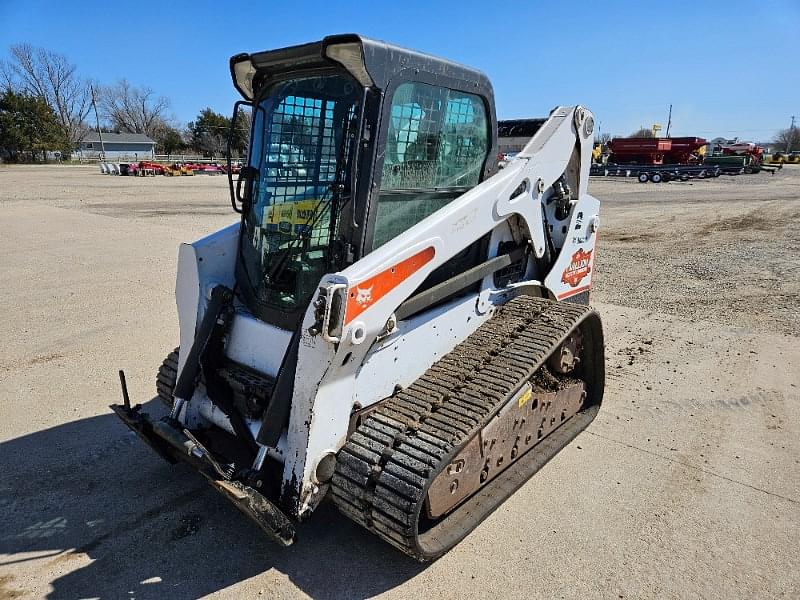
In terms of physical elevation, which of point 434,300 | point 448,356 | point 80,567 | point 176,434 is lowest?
point 80,567

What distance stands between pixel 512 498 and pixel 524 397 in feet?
2.14

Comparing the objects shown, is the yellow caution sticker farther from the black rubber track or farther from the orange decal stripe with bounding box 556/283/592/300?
the orange decal stripe with bounding box 556/283/592/300

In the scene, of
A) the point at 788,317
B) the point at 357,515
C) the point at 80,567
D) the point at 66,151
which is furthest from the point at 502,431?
the point at 66,151

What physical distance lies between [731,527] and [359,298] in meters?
2.62

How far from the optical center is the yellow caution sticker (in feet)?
11.6

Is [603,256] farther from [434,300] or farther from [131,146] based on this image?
[131,146]

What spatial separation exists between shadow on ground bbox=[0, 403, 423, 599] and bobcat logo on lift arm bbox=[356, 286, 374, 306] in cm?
144

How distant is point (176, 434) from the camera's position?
120 inches

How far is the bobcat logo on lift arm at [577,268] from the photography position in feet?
15.6

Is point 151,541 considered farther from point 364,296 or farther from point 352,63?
point 352,63

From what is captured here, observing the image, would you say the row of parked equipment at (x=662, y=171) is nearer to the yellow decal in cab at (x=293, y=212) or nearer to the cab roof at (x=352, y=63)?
the cab roof at (x=352, y=63)

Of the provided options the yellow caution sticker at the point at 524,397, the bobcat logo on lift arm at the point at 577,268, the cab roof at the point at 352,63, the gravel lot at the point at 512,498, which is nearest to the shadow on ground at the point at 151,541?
the gravel lot at the point at 512,498

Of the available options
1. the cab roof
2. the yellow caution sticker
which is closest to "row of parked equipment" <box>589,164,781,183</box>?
the yellow caution sticker

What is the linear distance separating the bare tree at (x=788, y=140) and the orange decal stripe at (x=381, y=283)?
10342cm
